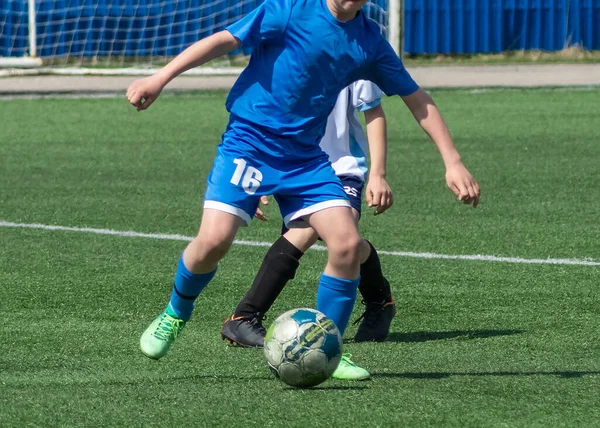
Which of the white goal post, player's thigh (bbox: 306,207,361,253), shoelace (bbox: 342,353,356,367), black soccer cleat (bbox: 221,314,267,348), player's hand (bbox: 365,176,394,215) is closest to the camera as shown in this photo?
player's thigh (bbox: 306,207,361,253)

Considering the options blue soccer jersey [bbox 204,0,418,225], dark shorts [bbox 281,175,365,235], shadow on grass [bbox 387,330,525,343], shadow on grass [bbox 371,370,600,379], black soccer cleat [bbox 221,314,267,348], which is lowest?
shadow on grass [bbox 387,330,525,343]

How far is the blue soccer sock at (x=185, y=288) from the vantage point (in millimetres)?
5277

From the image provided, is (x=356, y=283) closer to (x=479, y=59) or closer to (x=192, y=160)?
(x=192, y=160)

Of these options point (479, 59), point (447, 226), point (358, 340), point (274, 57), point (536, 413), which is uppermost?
point (274, 57)

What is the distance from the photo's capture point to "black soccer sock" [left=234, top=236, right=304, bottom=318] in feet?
19.4

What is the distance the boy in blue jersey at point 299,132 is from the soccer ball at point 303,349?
24 cm

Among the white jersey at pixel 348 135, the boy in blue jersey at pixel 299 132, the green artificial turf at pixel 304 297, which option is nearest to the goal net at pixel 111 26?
the green artificial turf at pixel 304 297

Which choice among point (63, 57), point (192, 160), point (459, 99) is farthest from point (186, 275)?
point (63, 57)

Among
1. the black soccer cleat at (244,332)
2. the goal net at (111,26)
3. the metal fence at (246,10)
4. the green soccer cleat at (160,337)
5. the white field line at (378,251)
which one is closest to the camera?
the green soccer cleat at (160,337)

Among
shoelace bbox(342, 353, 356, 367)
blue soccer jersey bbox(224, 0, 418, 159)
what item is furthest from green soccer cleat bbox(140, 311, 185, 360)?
blue soccer jersey bbox(224, 0, 418, 159)

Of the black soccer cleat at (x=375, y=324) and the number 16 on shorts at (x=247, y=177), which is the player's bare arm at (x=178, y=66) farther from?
the black soccer cleat at (x=375, y=324)

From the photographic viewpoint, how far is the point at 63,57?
25797 millimetres

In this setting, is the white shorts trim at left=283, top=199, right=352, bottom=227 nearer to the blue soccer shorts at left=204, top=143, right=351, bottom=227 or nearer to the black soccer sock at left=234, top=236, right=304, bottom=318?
the blue soccer shorts at left=204, top=143, right=351, bottom=227

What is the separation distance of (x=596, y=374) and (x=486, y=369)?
16.7 inches
